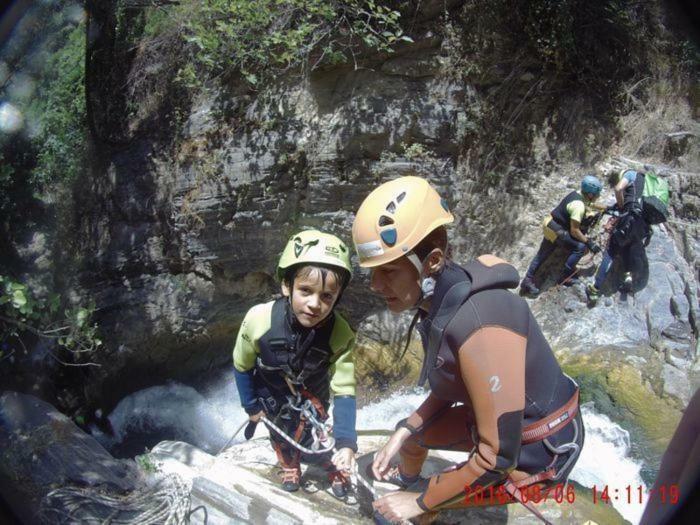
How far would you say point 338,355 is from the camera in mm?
2828

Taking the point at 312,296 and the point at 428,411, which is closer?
the point at 428,411

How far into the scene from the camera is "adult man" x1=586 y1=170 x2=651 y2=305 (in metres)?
6.07

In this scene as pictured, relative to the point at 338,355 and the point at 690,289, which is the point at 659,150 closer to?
the point at 690,289

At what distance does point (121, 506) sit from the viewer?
272cm

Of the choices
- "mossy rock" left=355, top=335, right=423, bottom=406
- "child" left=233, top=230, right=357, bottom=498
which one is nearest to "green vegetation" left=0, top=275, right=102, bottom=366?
"child" left=233, top=230, right=357, bottom=498

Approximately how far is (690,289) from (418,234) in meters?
5.58

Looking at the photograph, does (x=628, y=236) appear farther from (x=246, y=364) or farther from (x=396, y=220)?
(x=246, y=364)

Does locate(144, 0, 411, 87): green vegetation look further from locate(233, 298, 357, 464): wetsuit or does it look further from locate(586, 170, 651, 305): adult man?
locate(233, 298, 357, 464): wetsuit

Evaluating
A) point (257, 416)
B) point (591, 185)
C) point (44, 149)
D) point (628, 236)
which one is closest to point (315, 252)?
point (257, 416)

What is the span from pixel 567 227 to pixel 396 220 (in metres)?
5.29

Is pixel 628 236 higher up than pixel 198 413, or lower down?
higher up

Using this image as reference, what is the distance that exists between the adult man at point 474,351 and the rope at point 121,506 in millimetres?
1257

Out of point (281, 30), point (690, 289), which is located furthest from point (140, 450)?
point (690, 289)

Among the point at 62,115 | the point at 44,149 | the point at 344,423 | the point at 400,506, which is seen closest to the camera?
the point at 400,506
